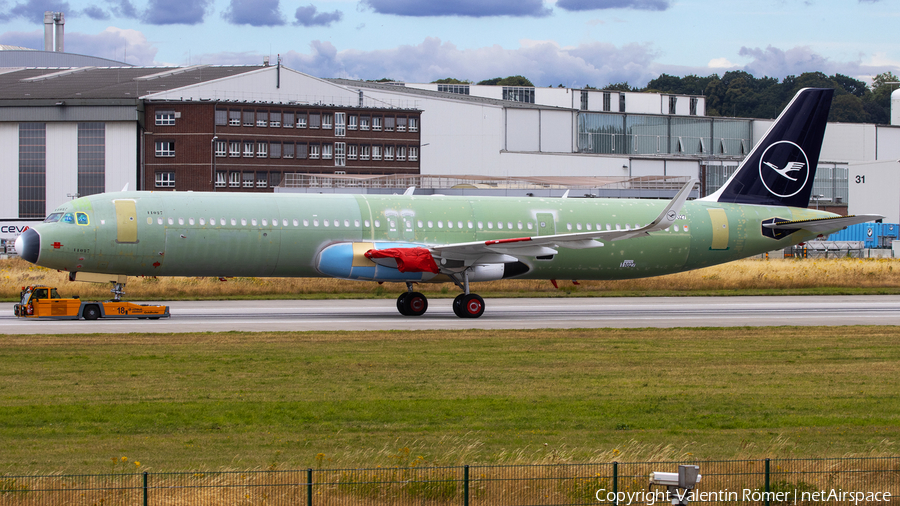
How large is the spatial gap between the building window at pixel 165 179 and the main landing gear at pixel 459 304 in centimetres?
7810

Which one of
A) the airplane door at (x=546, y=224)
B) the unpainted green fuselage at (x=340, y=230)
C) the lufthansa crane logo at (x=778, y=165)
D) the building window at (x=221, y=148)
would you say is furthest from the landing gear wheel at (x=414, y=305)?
the building window at (x=221, y=148)

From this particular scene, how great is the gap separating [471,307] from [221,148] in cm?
8350

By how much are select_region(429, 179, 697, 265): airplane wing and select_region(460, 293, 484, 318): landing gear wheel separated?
1506 millimetres

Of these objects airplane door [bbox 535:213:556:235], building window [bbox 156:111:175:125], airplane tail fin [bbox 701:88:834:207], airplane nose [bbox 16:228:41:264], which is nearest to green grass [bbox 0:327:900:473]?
airplane nose [bbox 16:228:41:264]

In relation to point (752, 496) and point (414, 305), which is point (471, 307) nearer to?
point (414, 305)

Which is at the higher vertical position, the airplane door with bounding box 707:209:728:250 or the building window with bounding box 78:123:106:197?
the building window with bounding box 78:123:106:197

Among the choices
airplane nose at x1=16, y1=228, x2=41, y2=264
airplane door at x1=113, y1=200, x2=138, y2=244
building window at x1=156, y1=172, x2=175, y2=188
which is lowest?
airplane nose at x1=16, y1=228, x2=41, y2=264

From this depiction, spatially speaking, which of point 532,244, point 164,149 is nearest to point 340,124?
point 164,149

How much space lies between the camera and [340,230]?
37.2 m

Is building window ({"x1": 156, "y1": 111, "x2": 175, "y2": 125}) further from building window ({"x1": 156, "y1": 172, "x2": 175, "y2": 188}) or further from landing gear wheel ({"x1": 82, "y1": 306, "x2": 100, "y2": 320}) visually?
landing gear wheel ({"x1": 82, "y1": 306, "x2": 100, "y2": 320})

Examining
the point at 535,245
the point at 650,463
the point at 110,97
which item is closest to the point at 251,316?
the point at 535,245

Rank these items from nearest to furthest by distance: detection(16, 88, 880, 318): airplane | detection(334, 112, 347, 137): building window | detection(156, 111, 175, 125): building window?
detection(16, 88, 880, 318): airplane → detection(156, 111, 175, 125): building window → detection(334, 112, 347, 137): building window

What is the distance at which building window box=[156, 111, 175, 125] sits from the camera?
109875 millimetres

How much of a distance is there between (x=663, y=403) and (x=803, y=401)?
3.27 meters
